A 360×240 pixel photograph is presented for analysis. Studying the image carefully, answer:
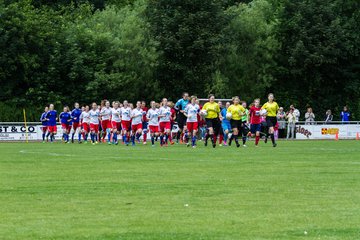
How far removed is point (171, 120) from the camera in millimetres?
48000

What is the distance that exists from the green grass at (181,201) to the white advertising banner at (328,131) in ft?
115

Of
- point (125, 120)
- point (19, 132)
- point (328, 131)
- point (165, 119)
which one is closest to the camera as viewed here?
point (165, 119)

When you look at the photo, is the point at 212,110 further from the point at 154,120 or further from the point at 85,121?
the point at 85,121

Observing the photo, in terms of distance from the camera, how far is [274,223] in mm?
12742

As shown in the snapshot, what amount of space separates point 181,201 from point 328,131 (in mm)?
46225

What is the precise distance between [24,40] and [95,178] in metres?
49.8

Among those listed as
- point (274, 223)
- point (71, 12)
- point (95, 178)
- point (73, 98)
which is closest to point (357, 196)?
point (274, 223)

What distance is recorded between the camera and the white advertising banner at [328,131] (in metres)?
60.6

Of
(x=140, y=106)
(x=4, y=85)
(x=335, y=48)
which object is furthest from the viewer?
(x=335, y=48)

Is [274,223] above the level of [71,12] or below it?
below

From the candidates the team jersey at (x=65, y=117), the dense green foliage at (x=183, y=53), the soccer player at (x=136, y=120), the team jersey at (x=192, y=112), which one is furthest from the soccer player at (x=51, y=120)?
the team jersey at (x=192, y=112)

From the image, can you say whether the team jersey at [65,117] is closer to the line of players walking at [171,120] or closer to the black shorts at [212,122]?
the line of players walking at [171,120]

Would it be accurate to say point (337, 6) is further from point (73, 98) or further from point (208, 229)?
point (208, 229)

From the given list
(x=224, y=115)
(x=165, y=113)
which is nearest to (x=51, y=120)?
(x=165, y=113)
